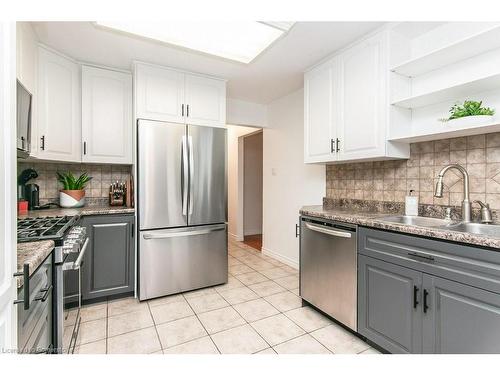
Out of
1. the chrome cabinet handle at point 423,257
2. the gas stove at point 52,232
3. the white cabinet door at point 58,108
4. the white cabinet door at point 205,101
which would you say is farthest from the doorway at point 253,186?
the chrome cabinet handle at point 423,257

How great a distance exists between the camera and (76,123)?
2.56 m

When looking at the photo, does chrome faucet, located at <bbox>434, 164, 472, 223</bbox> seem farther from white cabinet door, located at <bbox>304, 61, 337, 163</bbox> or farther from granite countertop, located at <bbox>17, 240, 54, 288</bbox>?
granite countertop, located at <bbox>17, 240, 54, 288</bbox>

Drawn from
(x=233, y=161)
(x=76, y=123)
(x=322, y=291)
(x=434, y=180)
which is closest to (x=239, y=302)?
(x=322, y=291)

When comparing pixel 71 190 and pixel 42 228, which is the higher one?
pixel 71 190

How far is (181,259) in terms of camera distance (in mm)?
2668

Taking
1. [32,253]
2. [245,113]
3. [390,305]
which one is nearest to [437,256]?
[390,305]

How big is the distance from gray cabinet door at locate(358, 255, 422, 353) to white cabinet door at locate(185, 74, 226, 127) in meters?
2.07

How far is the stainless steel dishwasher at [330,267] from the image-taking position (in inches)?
74.0

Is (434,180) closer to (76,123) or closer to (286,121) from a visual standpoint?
(286,121)

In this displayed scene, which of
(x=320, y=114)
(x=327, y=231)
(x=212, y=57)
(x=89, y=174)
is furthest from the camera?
(x=89, y=174)

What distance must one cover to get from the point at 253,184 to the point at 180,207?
3177mm

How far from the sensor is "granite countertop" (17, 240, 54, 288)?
97cm

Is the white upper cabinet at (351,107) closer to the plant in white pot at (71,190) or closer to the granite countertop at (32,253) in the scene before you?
the granite countertop at (32,253)

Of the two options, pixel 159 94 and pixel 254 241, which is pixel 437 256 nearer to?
pixel 159 94
